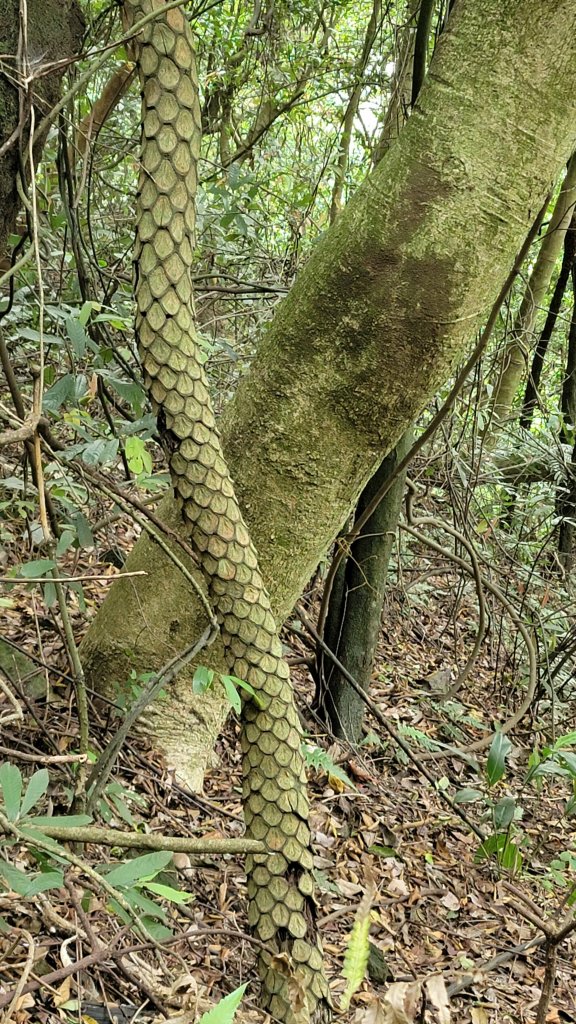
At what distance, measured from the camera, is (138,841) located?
1386mm

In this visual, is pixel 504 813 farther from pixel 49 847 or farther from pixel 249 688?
pixel 49 847

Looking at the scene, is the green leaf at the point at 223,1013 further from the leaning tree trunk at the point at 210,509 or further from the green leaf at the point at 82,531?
the green leaf at the point at 82,531

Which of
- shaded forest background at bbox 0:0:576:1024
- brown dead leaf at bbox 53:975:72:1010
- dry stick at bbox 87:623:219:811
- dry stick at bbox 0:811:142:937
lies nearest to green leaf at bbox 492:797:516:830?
shaded forest background at bbox 0:0:576:1024

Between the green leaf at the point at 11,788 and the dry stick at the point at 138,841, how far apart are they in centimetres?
4

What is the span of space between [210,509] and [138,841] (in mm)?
669

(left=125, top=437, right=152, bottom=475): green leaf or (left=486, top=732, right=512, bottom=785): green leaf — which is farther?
(left=486, top=732, right=512, bottom=785): green leaf

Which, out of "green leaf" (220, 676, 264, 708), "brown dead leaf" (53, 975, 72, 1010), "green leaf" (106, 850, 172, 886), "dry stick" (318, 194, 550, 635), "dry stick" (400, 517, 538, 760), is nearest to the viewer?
"green leaf" (106, 850, 172, 886)

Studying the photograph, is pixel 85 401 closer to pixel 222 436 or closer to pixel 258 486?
pixel 222 436

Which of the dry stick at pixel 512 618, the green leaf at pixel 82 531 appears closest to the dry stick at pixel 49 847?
the green leaf at pixel 82 531

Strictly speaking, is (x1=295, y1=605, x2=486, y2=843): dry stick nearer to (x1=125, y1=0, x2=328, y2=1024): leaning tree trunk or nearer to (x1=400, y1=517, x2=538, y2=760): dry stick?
(x1=400, y1=517, x2=538, y2=760): dry stick

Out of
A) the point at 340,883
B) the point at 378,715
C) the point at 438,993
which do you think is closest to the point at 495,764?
the point at 340,883

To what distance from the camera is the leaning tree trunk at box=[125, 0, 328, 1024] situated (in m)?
1.49

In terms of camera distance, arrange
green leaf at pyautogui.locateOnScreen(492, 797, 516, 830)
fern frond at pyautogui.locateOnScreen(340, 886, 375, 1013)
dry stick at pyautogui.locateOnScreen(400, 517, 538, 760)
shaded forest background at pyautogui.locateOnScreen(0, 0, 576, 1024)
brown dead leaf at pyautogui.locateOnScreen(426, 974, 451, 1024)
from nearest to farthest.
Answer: fern frond at pyautogui.locateOnScreen(340, 886, 375, 1013), brown dead leaf at pyautogui.locateOnScreen(426, 974, 451, 1024), shaded forest background at pyautogui.locateOnScreen(0, 0, 576, 1024), green leaf at pyautogui.locateOnScreen(492, 797, 516, 830), dry stick at pyautogui.locateOnScreen(400, 517, 538, 760)

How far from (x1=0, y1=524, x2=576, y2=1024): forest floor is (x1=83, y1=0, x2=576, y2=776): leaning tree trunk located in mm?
553
